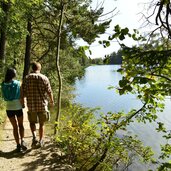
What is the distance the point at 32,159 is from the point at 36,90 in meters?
1.38

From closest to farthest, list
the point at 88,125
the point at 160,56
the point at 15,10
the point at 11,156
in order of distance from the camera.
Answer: the point at 160,56 < the point at 88,125 < the point at 11,156 < the point at 15,10

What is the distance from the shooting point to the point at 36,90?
21.9 ft

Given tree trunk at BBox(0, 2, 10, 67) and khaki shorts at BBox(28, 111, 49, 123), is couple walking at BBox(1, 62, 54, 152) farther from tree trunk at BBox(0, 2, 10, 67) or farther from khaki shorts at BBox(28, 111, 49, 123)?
tree trunk at BBox(0, 2, 10, 67)

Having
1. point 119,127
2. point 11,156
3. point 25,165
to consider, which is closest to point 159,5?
point 119,127

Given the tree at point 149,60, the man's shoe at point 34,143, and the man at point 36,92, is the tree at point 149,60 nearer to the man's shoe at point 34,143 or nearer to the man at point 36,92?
the man at point 36,92

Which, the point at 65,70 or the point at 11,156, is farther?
the point at 65,70

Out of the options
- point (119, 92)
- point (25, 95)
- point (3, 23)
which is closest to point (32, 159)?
point (25, 95)

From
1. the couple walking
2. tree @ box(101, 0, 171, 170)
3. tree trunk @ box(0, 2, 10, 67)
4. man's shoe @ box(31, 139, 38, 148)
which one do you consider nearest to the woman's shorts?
the couple walking

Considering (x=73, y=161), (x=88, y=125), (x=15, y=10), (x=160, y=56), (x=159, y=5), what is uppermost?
(x=15, y=10)

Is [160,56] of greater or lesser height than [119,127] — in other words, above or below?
above

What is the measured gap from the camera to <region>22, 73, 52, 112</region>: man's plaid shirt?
6.64 meters

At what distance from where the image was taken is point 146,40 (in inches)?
122

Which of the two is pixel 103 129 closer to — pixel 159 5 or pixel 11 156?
→ pixel 11 156

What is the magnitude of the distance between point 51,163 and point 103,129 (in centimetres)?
146
